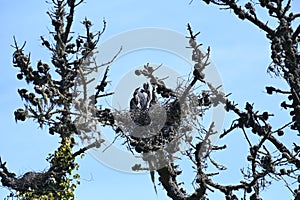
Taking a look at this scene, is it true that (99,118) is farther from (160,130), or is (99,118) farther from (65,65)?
(65,65)

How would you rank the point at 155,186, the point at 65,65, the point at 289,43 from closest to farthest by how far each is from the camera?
the point at 289,43
the point at 155,186
the point at 65,65

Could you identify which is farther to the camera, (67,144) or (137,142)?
(67,144)

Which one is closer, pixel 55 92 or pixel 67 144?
pixel 55 92

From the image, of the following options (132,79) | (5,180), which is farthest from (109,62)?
(5,180)

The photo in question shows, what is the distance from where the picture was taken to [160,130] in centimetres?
1368

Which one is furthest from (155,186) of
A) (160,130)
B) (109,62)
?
(109,62)

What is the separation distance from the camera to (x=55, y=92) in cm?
1334

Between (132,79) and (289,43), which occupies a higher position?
(132,79)

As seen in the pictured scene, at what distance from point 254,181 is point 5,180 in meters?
4.64

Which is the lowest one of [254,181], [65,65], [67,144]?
[254,181]

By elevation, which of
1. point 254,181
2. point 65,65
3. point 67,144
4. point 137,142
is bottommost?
point 254,181

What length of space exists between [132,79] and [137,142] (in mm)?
1827

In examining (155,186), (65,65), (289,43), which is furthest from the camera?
(65,65)

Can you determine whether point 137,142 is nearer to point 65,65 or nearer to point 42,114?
point 42,114
